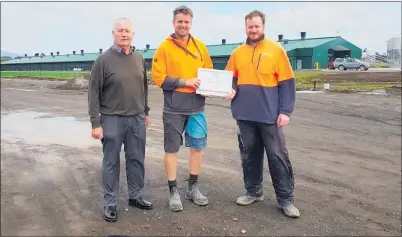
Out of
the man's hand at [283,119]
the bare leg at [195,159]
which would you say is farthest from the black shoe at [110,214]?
the man's hand at [283,119]

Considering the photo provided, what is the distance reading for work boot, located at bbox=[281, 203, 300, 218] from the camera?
4.45 metres

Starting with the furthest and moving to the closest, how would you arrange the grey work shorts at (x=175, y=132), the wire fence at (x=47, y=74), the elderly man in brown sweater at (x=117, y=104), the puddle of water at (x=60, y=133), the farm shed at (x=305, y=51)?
1. the farm shed at (x=305, y=51)
2. the wire fence at (x=47, y=74)
3. the puddle of water at (x=60, y=133)
4. the grey work shorts at (x=175, y=132)
5. the elderly man in brown sweater at (x=117, y=104)

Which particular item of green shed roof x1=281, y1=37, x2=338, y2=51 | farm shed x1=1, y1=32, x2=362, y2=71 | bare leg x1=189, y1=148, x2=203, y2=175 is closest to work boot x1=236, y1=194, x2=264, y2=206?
bare leg x1=189, y1=148, x2=203, y2=175

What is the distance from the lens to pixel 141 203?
15.1 feet

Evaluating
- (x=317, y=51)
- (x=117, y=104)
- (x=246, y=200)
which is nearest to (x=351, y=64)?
(x=317, y=51)

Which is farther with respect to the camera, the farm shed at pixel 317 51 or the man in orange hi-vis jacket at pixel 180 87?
the farm shed at pixel 317 51

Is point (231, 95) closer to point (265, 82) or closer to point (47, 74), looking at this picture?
point (265, 82)

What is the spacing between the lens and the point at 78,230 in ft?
12.9

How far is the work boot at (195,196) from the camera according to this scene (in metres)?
4.77

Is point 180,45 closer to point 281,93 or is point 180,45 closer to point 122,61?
point 122,61

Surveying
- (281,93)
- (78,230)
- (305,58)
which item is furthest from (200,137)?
(305,58)

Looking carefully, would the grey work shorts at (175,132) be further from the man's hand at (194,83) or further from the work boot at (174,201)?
the work boot at (174,201)

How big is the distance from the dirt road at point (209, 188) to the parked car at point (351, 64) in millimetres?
35841

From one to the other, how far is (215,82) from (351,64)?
42.5 meters
